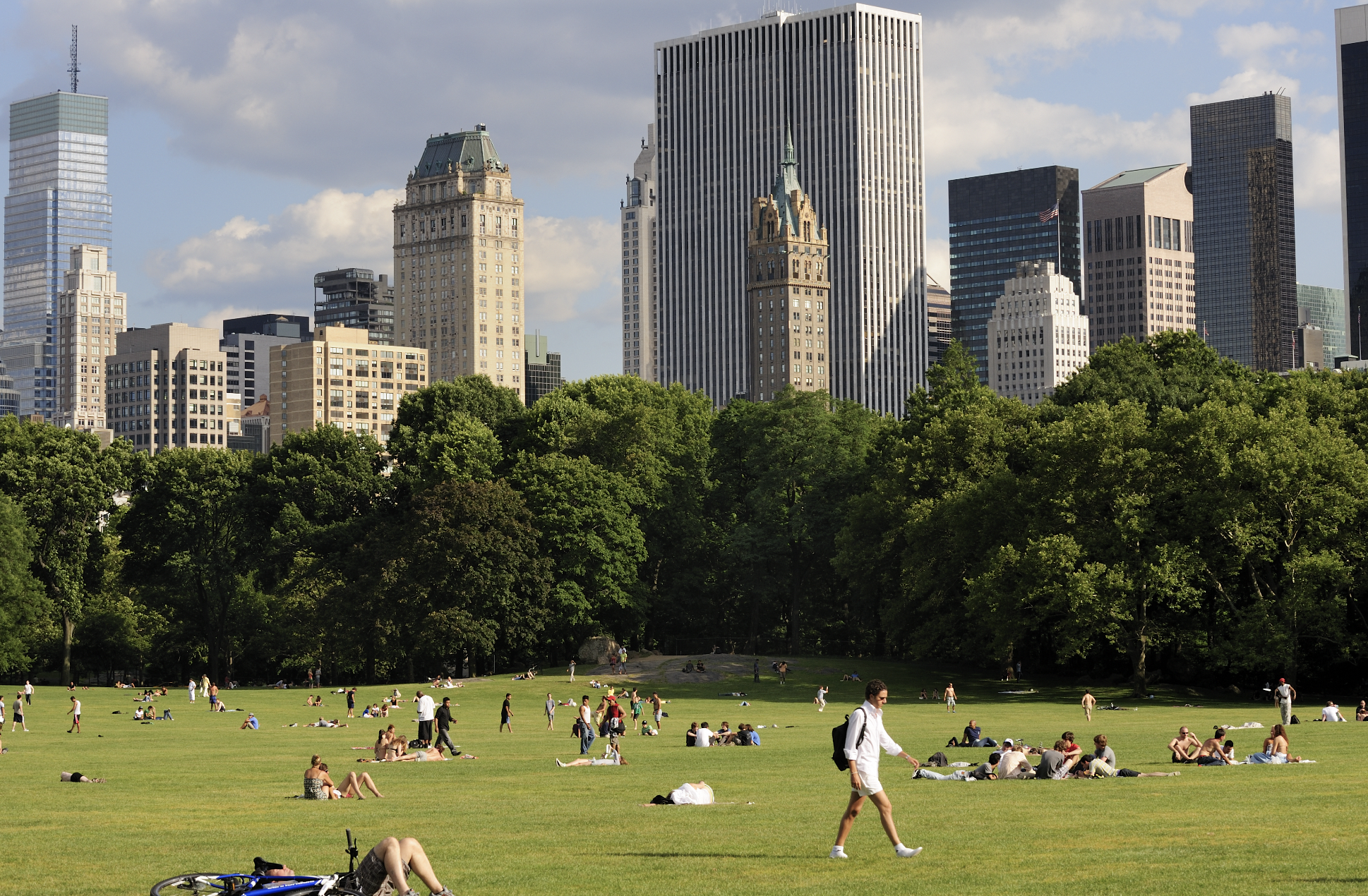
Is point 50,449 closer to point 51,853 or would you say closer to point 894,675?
point 894,675

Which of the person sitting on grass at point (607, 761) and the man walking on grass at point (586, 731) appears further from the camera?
the man walking on grass at point (586, 731)

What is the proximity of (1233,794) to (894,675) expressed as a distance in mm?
54078

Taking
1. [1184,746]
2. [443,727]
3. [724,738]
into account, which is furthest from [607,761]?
[1184,746]

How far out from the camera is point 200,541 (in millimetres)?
96562

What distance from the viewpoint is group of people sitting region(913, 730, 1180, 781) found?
102ft

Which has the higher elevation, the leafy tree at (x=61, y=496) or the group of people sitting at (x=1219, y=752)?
the leafy tree at (x=61, y=496)

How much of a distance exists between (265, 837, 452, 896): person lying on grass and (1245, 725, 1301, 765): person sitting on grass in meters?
22.8

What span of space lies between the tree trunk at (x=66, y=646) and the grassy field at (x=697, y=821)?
49.4 meters

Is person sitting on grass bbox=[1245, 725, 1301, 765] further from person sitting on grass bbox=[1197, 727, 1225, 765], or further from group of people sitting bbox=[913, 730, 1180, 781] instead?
group of people sitting bbox=[913, 730, 1180, 781]

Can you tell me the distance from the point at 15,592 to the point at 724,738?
174 feet

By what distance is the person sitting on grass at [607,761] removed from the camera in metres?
37.8

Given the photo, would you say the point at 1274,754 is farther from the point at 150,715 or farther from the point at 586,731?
the point at 150,715

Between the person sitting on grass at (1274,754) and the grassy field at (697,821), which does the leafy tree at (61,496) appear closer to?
the grassy field at (697,821)

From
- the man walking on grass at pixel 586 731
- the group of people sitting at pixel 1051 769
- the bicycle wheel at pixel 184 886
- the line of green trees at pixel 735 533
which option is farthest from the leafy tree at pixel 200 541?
the bicycle wheel at pixel 184 886
